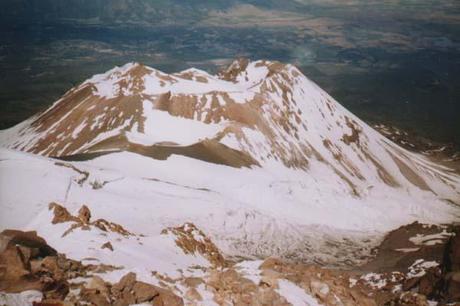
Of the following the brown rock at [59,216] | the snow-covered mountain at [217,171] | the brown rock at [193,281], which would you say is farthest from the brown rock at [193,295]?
the brown rock at [59,216]

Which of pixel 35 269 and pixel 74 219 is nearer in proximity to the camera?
pixel 35 269

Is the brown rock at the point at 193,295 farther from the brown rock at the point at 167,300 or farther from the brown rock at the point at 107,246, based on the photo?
the brown rock at the point at 107,246

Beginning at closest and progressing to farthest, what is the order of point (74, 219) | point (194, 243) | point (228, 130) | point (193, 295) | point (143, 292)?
point (143, 292) → point (193, 295) → point (74, 219) → point (194, 243) → point (228, 130)

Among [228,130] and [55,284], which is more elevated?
[55,284]

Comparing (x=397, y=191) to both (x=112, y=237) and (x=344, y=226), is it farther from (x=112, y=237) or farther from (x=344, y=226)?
(x=112, y=237)

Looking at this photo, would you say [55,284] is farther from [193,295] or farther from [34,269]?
[193,295]

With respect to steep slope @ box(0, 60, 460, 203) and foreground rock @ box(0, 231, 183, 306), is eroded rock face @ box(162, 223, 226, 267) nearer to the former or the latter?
foreground rock @ box(0, 231, 183, 306)

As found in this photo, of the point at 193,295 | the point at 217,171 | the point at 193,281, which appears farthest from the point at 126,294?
the point at 217,171
